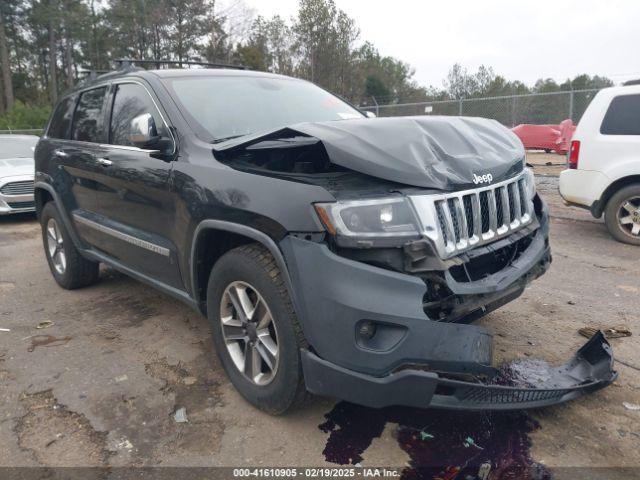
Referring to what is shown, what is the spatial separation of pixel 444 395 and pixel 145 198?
2288 millimetres

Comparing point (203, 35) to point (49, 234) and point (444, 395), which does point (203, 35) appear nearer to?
point (49, 234)

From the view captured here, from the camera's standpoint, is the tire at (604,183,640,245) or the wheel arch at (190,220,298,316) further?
the tire at (604,183,640,245)

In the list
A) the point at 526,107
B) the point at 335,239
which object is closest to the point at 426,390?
the point at 335,239

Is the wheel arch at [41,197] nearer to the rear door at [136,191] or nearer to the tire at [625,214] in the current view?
the rear door at [136,191]

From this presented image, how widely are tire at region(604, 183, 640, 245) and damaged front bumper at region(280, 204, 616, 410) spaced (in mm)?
4896

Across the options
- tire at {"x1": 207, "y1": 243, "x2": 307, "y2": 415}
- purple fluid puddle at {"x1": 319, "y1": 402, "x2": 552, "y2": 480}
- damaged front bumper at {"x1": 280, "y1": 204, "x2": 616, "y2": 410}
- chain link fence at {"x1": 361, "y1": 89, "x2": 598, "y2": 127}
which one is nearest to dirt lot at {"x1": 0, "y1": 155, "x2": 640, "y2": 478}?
purple fluid puddle at {"x1": 319, "y1": 402, "x2": 552, "y2": 480}

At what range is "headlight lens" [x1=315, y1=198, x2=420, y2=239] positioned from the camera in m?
2.20

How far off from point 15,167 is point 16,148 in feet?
3.97

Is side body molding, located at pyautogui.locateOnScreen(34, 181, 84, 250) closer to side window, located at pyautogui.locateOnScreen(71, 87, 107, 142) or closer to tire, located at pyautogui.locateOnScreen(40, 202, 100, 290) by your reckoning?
tire, located at pyautogui.locateOnScreen(40, 202, 100, 290)

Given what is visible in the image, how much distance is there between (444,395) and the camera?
2.21 m

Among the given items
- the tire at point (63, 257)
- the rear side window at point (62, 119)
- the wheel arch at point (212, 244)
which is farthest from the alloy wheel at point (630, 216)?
the rear side window at point (62, 119)

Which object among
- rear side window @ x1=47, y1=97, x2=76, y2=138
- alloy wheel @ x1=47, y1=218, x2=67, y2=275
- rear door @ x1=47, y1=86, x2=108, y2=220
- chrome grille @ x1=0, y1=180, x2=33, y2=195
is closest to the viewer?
rear door @ x1=47, y1=86, x2=108, y2=220

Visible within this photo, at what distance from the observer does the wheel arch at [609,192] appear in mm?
6211

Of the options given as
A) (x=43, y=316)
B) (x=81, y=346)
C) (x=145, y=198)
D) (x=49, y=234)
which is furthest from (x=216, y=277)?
(x=49, y=234)
